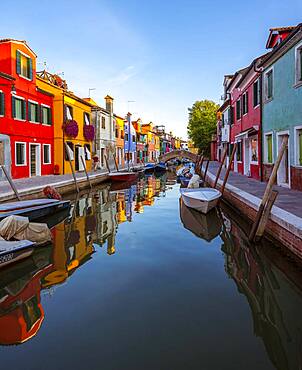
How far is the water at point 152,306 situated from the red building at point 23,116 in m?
11.6

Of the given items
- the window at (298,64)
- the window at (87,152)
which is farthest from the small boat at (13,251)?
the window at (87,152)

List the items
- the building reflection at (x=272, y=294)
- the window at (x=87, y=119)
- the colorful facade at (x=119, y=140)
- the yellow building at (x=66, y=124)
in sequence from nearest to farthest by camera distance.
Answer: the building reflection at (x=272, y=294) < the yellow building at (x=66, y=124) < the window at (x=87, y=119) < the colorful facade at (x=119, y=140)

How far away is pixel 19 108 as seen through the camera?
19719 millimetres

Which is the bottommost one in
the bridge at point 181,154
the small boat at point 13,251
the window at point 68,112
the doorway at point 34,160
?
the small boat at point 13,251

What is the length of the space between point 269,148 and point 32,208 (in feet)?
34.8

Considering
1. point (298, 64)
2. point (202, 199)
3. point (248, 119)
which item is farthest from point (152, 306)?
point (248, 119)

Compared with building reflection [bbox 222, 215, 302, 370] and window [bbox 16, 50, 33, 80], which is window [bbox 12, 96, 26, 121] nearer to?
window [bbox 16, 50, 33, 80]

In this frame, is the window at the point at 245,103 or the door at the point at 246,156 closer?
the window at the point at 245,103

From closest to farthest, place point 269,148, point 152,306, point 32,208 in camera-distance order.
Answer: point 152,306, point 32,208, point 269,148

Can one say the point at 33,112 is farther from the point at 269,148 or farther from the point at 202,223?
the point at 202,223

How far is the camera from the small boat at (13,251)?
241 inches

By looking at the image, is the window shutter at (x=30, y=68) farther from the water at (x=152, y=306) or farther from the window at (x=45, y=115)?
the water at (x=152, y=306)

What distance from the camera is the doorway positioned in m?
21.2

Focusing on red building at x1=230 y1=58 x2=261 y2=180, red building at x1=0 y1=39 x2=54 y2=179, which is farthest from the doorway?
red building at x1=230 y1=58 x2=261 y2=180
